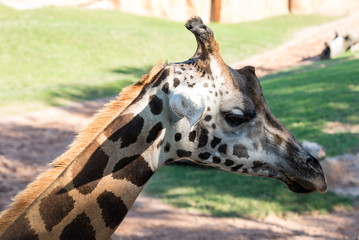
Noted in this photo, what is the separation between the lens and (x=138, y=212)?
27.5 feet

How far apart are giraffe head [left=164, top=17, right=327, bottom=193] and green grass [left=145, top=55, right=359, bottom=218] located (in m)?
4.90

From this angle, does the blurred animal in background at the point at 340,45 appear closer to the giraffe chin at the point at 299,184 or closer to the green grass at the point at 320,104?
the green grass at the point at 320,104

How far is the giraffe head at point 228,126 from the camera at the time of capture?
280 centimetres

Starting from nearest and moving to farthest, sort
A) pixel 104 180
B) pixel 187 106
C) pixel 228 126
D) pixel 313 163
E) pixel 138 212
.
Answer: pixel 187 106 < pixel 104 180 < pixel 228 126 < pixel 313 163 < pixel 138 212

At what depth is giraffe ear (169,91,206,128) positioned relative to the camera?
2604 millimetres

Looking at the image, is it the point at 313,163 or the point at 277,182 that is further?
the point at 277,182

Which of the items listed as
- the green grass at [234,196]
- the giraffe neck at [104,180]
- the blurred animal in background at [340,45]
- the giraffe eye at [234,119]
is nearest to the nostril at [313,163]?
the giraffe eye at [234,119]

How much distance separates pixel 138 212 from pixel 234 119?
5805mm

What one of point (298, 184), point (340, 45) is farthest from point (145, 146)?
point (340, 45)

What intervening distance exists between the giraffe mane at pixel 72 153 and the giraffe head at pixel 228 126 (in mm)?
252

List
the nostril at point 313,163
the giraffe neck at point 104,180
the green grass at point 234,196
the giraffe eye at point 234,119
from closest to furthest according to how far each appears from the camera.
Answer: the giraffe neck at point 104,180 < the giraffe eye at point 234,119 < the nostril at point 313,163 < the green grass at point 234,196

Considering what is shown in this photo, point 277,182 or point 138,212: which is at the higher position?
point 277,182

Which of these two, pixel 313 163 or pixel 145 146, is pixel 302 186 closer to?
pixel 313 163

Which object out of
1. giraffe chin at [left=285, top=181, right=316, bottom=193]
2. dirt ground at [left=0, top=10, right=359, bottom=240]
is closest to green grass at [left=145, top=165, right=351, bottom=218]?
dirt ground at [left=0, top=10, right=359, bottom=240]
